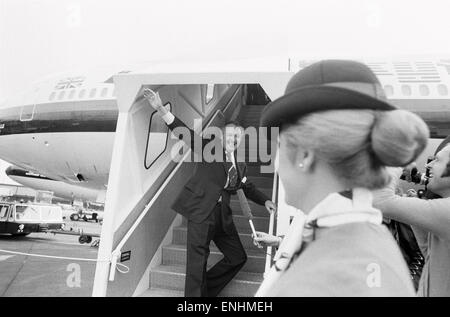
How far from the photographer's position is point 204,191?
10.9 feet

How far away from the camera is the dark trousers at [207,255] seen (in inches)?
125

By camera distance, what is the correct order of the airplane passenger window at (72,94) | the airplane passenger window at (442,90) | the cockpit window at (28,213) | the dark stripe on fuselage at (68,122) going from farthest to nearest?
the cockpit window at (28,213)
the airplane passenger window at (72,94)
the dark stripe on fuselage at (68,122)
the airplane passenger window at (442,90)

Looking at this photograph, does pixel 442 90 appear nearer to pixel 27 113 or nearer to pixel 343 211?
pixel 343 211

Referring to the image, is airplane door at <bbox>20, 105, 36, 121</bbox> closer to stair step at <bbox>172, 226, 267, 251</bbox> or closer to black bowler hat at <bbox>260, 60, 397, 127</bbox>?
stair step at <bbox>172, 226, 267, 251</bbox>

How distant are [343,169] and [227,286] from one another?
294 centimetres

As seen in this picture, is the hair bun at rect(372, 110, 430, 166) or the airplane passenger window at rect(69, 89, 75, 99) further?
the airplane passenger window at rect(69, 89, 75, 99)

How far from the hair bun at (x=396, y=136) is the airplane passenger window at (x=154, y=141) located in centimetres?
290

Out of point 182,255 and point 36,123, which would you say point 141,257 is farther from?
point 36,123

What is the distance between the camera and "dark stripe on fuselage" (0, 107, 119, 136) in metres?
8.23

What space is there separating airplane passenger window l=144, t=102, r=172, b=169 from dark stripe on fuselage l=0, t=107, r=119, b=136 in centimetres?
461

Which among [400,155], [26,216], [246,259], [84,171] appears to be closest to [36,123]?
[84,171]

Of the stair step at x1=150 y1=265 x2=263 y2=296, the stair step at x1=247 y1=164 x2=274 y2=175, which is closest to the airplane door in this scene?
the stair step at x1=247 y1=164 x2=274 y2=175

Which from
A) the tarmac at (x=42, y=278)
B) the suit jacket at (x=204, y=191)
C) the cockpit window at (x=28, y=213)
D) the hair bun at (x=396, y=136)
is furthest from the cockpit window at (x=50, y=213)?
the hair bun at (x=396, y=136)

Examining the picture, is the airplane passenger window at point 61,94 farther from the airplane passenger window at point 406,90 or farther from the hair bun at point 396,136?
the hair bun at point 396,136
